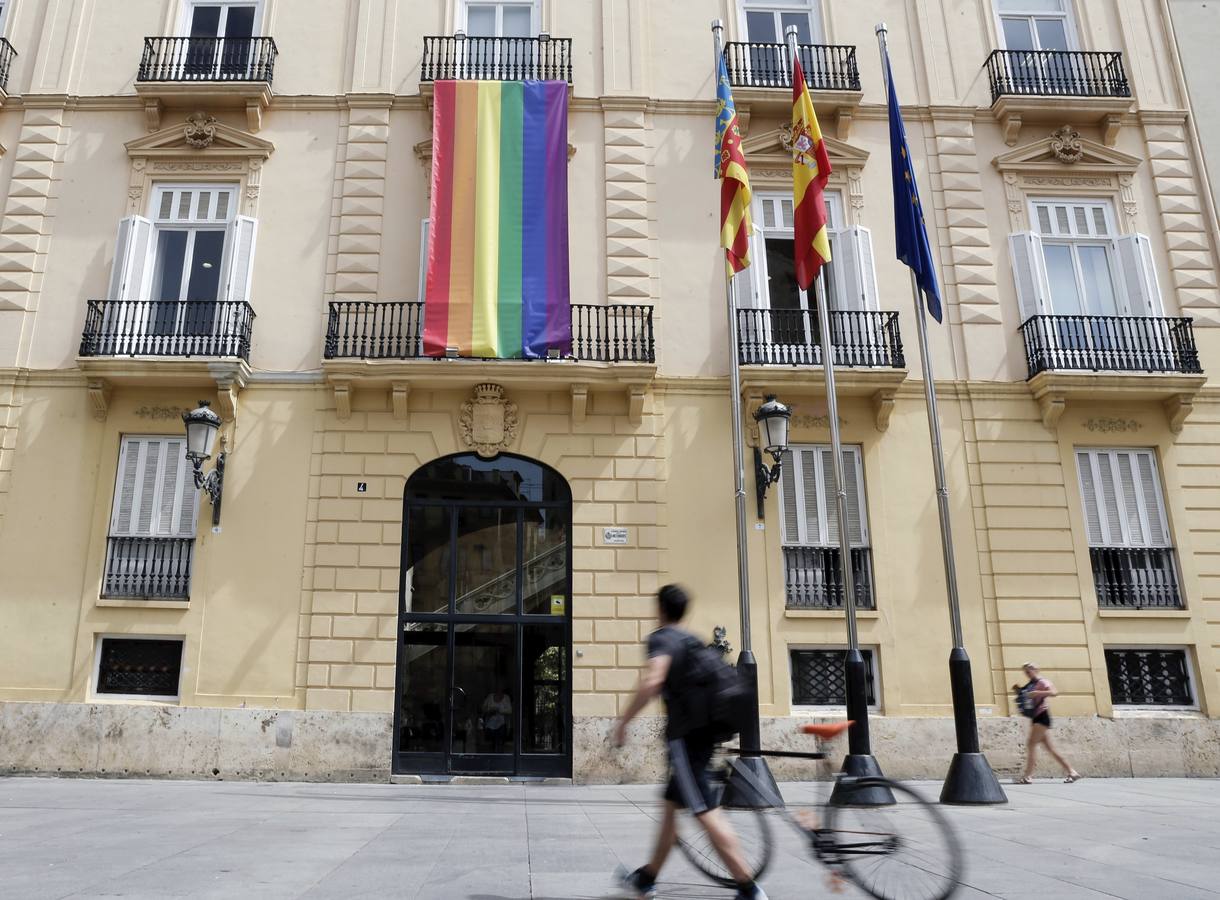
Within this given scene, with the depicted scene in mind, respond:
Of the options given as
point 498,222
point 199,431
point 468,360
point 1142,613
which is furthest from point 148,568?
point 1142,613

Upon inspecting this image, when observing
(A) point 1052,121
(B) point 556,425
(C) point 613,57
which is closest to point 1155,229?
(A) point 1052,121

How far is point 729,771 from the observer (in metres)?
5.02

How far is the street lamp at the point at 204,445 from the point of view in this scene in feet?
39.1

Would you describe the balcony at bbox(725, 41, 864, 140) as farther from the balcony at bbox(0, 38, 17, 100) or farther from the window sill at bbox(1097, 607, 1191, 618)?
the balcony at bbox(0, 38, 17, 100)

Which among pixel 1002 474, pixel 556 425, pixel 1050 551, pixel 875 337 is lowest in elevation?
pixel 1050 551

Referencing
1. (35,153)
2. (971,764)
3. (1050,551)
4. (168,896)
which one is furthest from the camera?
(35,153)

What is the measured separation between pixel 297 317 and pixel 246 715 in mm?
6072

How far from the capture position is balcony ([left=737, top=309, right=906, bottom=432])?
13000mm

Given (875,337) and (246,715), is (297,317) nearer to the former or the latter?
(246,715)

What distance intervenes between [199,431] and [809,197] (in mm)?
8917

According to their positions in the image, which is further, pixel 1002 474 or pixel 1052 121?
pixel 1052 121

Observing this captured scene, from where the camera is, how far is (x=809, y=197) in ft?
36.6

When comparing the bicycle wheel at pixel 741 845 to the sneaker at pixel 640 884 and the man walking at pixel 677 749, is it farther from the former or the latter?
the sneaker at pixel 640 884

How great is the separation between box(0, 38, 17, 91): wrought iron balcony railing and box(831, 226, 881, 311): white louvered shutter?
14540mm
